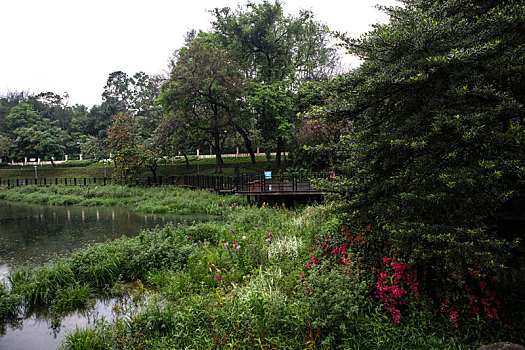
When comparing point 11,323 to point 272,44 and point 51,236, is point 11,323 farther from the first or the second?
point 272,44

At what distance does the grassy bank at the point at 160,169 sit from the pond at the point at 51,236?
40.4 feet

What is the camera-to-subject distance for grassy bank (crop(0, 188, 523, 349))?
3863 mm

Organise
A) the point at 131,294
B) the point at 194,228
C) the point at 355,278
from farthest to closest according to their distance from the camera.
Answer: the point at 194,228, the point at 131,294, the point at 355,278

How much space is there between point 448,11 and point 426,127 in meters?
1.84

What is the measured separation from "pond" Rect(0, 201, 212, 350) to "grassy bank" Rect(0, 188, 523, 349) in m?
0.44

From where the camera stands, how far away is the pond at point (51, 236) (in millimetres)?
5232

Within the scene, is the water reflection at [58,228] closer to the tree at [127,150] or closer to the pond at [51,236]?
the pond at [51,236]

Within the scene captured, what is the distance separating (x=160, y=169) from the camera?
118ft

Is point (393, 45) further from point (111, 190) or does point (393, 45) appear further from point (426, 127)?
point (111, 190)

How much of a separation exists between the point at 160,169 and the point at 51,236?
24477mm

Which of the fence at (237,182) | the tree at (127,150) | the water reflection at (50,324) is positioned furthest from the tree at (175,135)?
the water reflection at (50,324)

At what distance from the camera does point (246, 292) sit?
200 inches

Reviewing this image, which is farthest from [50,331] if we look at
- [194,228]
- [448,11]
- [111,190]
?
[111,190]

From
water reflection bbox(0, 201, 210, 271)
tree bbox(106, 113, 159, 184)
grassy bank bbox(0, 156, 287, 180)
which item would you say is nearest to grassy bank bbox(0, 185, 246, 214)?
water reflection bbox(0, 201, 210, 271)
